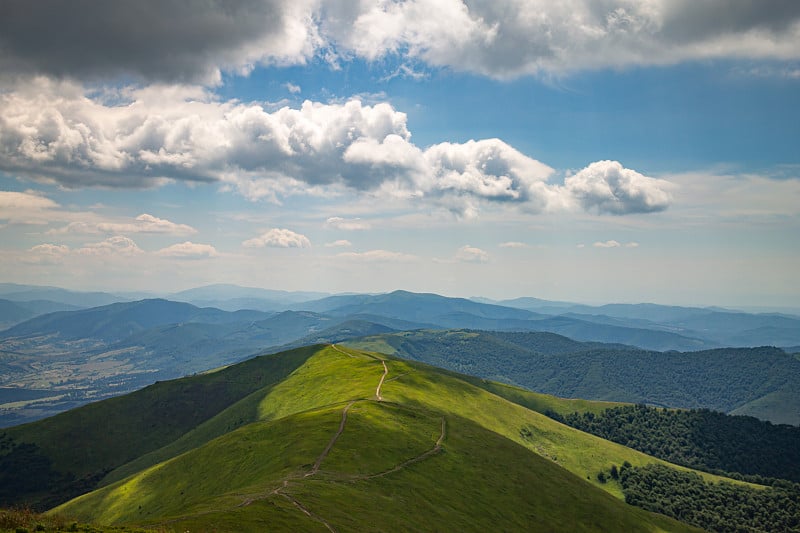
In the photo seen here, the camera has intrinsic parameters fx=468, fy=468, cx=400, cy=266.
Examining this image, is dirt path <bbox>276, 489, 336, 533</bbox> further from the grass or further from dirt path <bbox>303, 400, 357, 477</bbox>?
dirt path <bbox>303, 400, 357, 477</bbox>

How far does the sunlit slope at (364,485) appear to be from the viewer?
200 ft

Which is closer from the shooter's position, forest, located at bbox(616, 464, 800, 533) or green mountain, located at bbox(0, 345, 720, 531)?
green mountain, located at bbox(0, 345, 720, 531)

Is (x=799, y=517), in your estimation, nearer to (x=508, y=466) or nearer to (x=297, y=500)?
(x=508, y=466)

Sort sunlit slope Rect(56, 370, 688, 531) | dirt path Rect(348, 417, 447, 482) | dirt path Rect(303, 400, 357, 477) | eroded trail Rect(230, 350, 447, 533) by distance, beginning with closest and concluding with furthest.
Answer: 1. eroded trail Rect(230, 350, 447, 533)
2. sunlit slope Rect(56, 370, 688, 531)
3. dirt path Rect(303, 400, 357, 477)
4. dirt path Rect(348, 417, 447, 482)

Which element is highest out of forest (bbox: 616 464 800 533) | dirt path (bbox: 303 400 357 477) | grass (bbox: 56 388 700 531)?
dirt path (bbox: 303 400 357 477)

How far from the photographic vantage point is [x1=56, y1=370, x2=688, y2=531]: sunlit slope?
200 ft

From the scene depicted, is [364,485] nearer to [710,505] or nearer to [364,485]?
[364,485]

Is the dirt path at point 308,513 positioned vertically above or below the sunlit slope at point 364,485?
above

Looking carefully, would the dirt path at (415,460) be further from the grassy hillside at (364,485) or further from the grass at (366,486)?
the grass at (366,486)

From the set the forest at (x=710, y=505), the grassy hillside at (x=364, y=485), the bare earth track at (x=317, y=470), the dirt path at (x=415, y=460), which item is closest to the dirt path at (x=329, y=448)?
the bare earth track at (x=317, y=470)

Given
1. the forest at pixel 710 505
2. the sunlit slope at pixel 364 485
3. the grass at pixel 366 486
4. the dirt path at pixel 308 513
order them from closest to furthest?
the dirt path at pixel 308 513 < the sunlit slope at pixel 364 485 < the grass at pixel 366 486 < the forest at pixel 710 505

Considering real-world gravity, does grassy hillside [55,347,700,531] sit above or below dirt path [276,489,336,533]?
below

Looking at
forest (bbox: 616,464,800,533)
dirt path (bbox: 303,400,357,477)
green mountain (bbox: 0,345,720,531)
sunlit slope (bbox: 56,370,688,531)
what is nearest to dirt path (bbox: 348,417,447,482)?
green mountain (bbox: 0,345,720,531)

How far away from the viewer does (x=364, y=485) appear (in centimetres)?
7950
